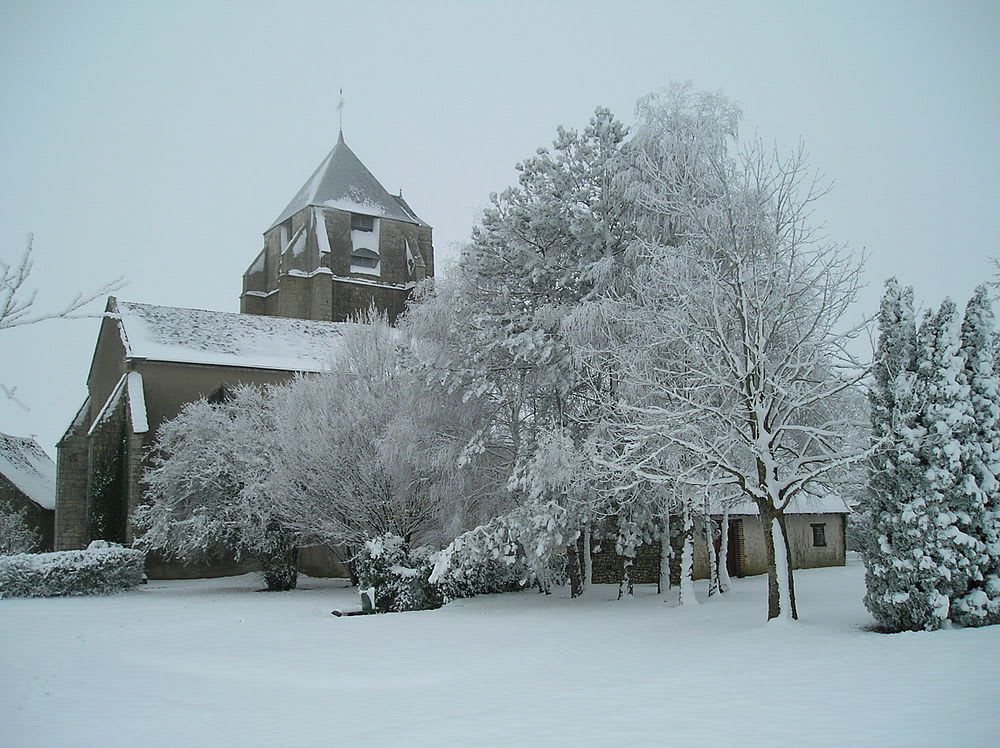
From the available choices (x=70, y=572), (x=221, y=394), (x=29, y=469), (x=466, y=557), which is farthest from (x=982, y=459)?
(x=29, y=469)

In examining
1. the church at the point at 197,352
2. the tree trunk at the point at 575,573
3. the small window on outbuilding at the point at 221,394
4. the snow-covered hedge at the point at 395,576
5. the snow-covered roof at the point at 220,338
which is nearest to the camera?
the snow-covered hedge at the point at 395,576

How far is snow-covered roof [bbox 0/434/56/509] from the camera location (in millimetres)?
35594

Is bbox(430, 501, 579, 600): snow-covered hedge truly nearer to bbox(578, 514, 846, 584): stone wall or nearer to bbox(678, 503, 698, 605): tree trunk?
bbox(678, 503, 698, 605): tree trunk

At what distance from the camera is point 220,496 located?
22906 millimetres

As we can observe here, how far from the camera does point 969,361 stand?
11.8 m

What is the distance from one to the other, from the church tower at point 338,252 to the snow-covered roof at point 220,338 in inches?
309

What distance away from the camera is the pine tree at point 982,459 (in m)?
10.9

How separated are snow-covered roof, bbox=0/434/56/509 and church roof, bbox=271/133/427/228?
56.5 ft

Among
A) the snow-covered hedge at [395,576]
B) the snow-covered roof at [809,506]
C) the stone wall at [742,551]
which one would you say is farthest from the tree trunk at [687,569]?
the snow-covered roof at [809,506]

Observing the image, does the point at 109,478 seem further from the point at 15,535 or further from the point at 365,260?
the point at 365,260

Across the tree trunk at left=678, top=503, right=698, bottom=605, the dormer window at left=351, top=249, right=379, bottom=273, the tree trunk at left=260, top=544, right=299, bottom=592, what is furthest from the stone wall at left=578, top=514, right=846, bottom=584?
the dormer window at left=351, top=249, right=379, bottom=273

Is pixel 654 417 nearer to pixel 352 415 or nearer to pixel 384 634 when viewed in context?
pixel 384 634

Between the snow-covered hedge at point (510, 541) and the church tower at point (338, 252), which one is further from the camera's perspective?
the church tower at point (338, 252)

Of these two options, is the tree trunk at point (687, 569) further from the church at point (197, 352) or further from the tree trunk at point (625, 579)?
the church at point (197, 352)
